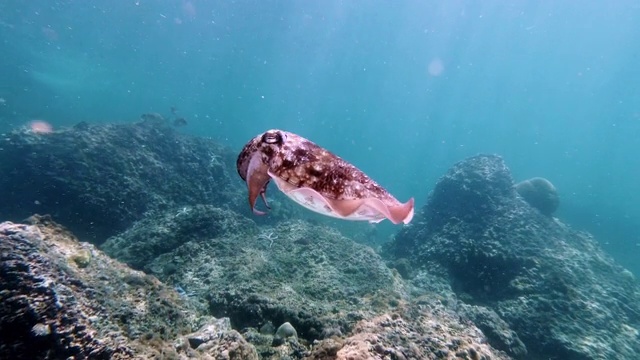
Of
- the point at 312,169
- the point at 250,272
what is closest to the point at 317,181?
the point at 312,169

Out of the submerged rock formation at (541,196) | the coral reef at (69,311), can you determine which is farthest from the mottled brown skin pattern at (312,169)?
the submerged rock formation at (541,196)

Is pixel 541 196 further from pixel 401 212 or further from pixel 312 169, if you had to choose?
pixel 312 169

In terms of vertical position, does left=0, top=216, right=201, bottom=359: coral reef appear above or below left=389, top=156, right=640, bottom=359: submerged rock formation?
below

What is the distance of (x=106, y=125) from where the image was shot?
1425 cm

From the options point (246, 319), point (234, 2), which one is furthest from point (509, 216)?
point (234, 2)

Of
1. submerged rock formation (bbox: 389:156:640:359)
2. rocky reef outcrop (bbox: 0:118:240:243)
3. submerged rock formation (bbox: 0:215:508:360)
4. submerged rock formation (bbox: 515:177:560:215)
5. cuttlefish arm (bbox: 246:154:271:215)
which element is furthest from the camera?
submerged rock formation (bbox: 515:177:560:215)

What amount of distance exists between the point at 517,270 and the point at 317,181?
36.7ft

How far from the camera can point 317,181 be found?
2115 mm

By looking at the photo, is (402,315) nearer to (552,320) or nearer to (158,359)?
(158,359)

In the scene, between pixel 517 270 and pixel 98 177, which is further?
pixel 98 177

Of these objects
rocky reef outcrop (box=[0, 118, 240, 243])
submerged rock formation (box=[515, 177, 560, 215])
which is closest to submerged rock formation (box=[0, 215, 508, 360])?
rocky reef outcrop (box=[0, 118, 240, 243])

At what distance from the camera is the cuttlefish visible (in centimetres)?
196

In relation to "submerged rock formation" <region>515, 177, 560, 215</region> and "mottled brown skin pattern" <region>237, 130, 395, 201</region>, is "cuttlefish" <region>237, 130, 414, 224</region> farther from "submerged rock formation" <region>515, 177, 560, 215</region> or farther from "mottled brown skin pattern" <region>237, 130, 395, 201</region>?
"submerged rock formation" <region>515, 177, 560, 215</region>

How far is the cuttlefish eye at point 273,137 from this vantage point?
236 cm
